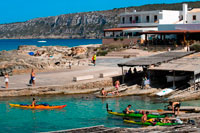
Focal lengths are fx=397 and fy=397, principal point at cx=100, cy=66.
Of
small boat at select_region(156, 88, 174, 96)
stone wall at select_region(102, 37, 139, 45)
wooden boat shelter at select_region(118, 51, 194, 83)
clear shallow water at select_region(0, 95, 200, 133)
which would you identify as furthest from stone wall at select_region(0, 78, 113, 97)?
stone wall at select_region(102, 37, 139, 45)

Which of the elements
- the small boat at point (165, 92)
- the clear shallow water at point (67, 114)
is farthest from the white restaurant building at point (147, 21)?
the clear shallow water at point (67, 114)

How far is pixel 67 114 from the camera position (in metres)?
24.5

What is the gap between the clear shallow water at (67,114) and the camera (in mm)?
22016

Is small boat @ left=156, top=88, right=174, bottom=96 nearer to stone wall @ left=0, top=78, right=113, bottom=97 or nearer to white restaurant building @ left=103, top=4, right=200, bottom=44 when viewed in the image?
stone wall @ left=0, top=78, right=113, bottom=97

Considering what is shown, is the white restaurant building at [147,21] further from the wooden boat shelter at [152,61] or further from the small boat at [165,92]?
the small boat at [165,92]

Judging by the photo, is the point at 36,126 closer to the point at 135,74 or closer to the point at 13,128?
the point at 13,128

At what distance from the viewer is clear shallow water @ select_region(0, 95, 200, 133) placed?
22.0 m

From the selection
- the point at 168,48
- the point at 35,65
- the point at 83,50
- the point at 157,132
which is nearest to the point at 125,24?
the point at 83,50

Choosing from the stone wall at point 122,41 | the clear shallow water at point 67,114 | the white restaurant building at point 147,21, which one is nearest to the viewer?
the clear shallow water at point 67,114

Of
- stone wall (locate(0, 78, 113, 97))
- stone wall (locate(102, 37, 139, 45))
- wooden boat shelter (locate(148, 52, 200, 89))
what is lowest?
stone wall (locate(0, 78, 113, 97))

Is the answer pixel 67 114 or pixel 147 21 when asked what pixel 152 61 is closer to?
pixel 67 114

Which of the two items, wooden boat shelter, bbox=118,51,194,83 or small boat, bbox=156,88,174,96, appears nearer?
small boat, bbox=156,88,174,96

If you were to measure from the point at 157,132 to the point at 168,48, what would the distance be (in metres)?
34.9

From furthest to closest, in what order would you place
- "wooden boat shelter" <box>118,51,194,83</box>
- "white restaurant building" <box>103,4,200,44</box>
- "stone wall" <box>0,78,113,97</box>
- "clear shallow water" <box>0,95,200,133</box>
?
"white restaurant building" <box>103,4,200,44</box> < "wooden boat shelter" <box>118,51,194,83</box> < "stone wall" <box>0,78,113,97</box> < "clear shallow water" <box>0,95,200,133</box>
